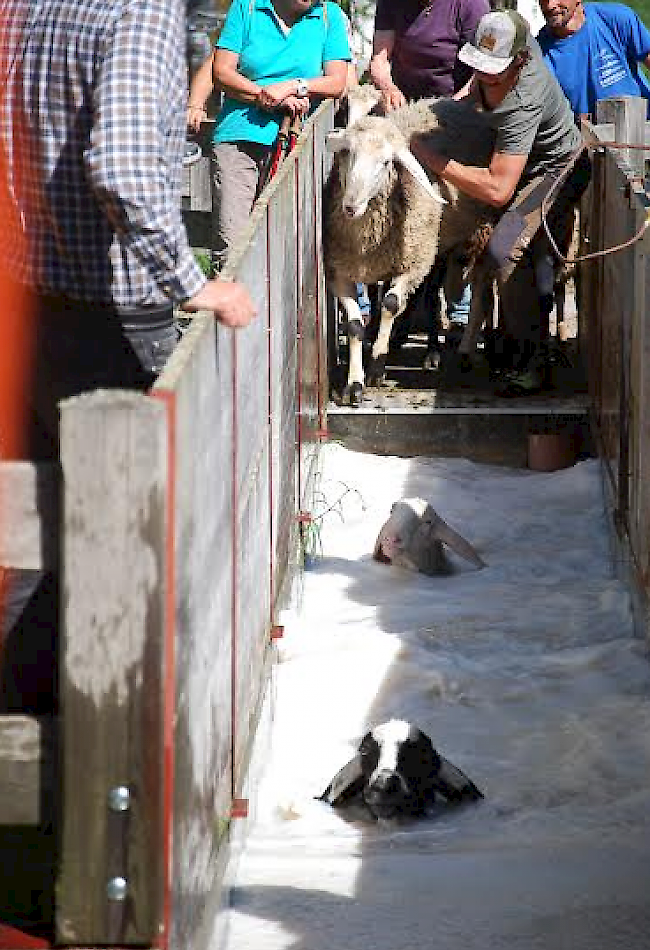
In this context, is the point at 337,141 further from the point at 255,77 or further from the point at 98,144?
the point at 98,144

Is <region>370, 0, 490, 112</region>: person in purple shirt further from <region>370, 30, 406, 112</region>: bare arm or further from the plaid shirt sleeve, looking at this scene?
the plaid shirt sleeve

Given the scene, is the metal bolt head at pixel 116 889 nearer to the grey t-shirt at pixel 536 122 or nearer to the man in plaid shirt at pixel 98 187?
the man in plaid shirt at pixel 98 187

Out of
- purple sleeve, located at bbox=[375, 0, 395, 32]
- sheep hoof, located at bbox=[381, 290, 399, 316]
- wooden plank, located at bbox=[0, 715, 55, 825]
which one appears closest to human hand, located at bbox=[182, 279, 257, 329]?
wooden plank, located at bbox=[0, 715, 55, 825]

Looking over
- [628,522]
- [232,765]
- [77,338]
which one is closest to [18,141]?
[77,338]

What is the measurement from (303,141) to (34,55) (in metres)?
4.37

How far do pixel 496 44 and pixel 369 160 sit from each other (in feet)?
3.86

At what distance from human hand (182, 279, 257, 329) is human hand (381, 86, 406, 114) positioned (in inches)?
265

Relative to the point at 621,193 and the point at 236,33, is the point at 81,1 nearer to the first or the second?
the point at 621,193

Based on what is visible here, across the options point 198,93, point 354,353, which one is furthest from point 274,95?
point 354,353

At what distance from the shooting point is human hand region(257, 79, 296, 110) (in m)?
9.59

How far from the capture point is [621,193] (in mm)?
8258

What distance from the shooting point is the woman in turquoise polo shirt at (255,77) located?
9750 millimetres

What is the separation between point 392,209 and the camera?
10359 mm

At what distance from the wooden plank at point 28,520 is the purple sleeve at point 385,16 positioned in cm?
814
